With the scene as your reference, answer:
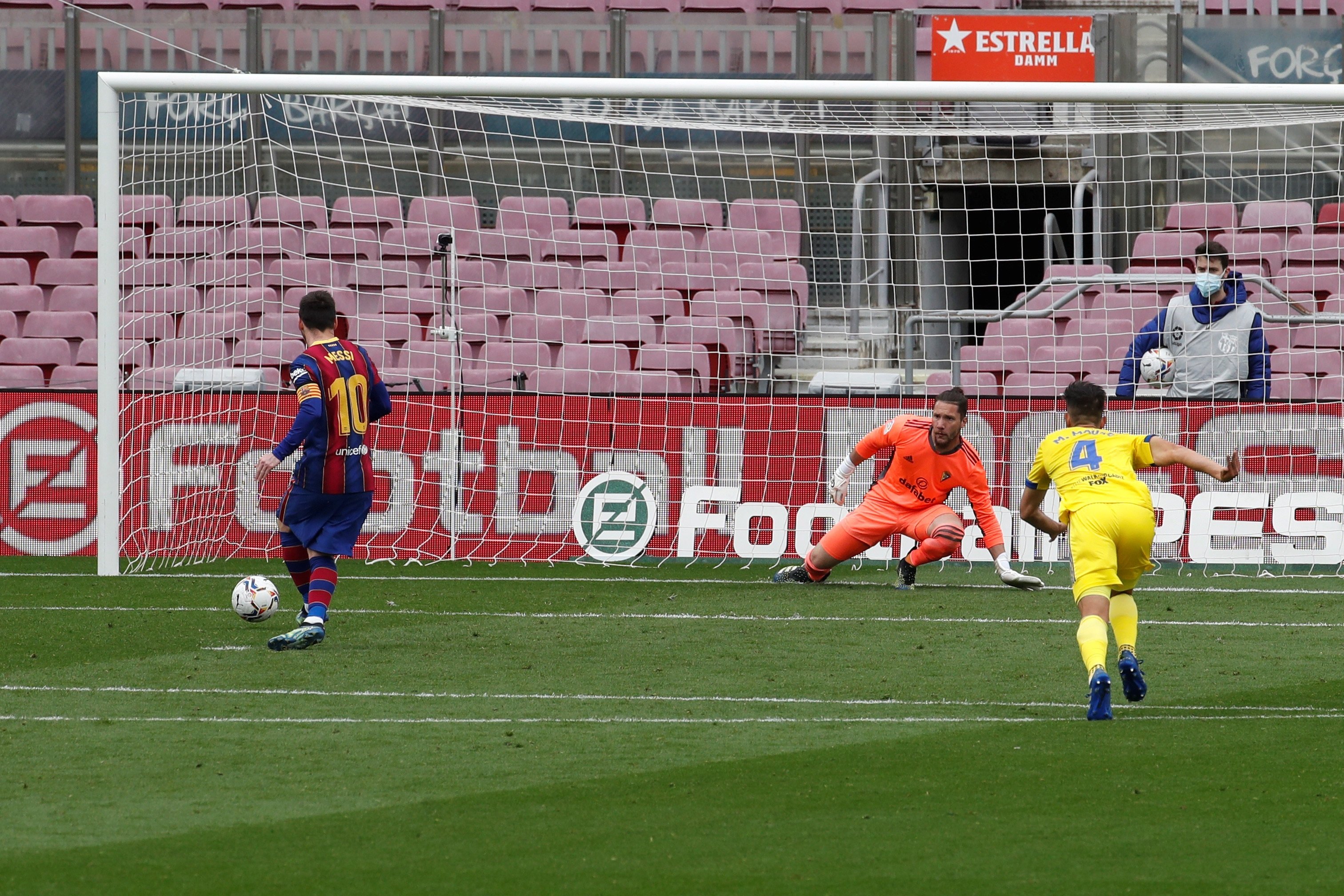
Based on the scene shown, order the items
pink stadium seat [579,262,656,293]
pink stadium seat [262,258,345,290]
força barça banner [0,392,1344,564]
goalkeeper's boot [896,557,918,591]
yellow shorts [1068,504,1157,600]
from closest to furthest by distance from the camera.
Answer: yellow shorts [1068,504,1157,600] → goalkeeper's boot [896,557,918,591] → força barça banner [0,392,1344,564] → pink stadium seat [262,258,345,290] → pink stadium seat [579,262,656,293]

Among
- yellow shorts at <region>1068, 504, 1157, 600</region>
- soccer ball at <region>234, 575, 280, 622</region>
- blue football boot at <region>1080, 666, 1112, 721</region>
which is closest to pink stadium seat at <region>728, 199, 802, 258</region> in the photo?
soccer ball at <region>234, 575, 280, 622</region>

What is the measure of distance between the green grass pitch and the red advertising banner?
693cm

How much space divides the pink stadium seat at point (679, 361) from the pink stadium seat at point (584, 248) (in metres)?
1.08

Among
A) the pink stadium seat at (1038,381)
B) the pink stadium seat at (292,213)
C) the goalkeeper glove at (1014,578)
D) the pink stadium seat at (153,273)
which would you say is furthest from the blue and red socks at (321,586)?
the pink stadium seat at (1038,381)

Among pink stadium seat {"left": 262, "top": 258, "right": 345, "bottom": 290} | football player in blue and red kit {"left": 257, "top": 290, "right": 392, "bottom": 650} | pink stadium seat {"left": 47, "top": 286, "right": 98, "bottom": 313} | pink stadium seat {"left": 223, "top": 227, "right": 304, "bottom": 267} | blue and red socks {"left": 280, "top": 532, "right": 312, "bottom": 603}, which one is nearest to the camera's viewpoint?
football player in blue and red kit {"left": 257, "top": 290, "right": 392, "bottom": 650}

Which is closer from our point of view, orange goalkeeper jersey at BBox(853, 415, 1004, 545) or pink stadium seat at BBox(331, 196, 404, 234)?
orange goalkeeper jersey at BBox(853, 415, 1004, 545)

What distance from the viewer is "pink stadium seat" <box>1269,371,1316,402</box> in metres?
13.4

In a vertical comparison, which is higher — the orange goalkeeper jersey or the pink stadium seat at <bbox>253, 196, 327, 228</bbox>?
the pink stadium seat at <bbox>253, 196, 327, 228</bbox>

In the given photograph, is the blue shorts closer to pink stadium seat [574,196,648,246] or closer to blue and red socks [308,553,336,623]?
blue and red socks [308,553,336,623]

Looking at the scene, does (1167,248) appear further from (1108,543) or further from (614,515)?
(1108,543)

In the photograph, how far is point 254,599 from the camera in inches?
371

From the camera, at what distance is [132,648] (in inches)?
351

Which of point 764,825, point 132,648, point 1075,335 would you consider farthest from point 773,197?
point 764,825

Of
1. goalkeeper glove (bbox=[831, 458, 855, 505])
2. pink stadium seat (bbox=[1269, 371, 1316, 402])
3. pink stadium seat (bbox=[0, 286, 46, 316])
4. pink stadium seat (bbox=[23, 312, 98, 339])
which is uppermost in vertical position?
pink stadium seat (bbox=[0, 286, 46, 316])
